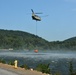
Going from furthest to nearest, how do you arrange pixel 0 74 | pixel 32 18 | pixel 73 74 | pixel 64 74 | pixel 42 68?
1. pixel 64 74
2. pixel 32 18
3. pixel 42 68
4. pixel 73 74
5. pixel 0 74

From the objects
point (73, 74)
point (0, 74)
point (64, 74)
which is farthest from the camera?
point (64, 74)

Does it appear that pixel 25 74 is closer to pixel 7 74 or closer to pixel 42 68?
pixel 7 74

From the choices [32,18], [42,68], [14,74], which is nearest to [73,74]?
[42,68]

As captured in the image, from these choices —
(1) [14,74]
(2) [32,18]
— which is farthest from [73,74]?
(2) [32,18]

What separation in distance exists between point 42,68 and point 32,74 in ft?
29.6

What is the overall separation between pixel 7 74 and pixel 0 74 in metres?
0.75

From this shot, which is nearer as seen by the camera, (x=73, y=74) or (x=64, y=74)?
(x=73, y=74)

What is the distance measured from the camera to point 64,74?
60.3 meters

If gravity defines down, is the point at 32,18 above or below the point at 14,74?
above

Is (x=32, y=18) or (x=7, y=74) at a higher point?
(x=32, y=18)

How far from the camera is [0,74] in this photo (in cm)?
3412

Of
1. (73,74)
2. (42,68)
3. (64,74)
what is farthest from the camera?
(64,74)

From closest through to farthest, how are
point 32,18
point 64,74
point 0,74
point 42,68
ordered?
point 0,74, point 42,68, point 32,18, point 64,74

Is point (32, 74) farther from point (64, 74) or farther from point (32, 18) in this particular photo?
point (64, 74)
